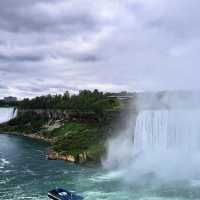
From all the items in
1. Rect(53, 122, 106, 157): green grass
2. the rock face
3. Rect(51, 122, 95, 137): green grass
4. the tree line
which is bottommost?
the rock face

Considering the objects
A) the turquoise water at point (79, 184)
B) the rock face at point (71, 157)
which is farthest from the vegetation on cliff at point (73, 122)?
the turquoise water at point (79, 184)

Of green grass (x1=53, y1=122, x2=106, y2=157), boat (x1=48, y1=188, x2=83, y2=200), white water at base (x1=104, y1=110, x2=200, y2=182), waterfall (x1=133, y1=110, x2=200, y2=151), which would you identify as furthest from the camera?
green grass (x1=53, y1=122, x2=106, y2=157)

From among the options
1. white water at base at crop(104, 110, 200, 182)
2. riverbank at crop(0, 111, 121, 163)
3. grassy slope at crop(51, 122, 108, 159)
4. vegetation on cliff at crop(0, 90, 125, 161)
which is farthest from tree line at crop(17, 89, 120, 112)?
white water at base at crop(104, 110, 200, 182)

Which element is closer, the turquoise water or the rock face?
the turquoise water

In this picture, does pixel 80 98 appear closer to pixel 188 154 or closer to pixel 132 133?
pixel 132 133

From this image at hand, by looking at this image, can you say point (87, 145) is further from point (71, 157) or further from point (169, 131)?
point (169, 131)

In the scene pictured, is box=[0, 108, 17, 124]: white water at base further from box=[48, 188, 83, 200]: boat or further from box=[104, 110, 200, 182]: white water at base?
box=[48, 188, 83, 200]: boat

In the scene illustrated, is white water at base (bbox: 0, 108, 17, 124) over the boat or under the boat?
over
